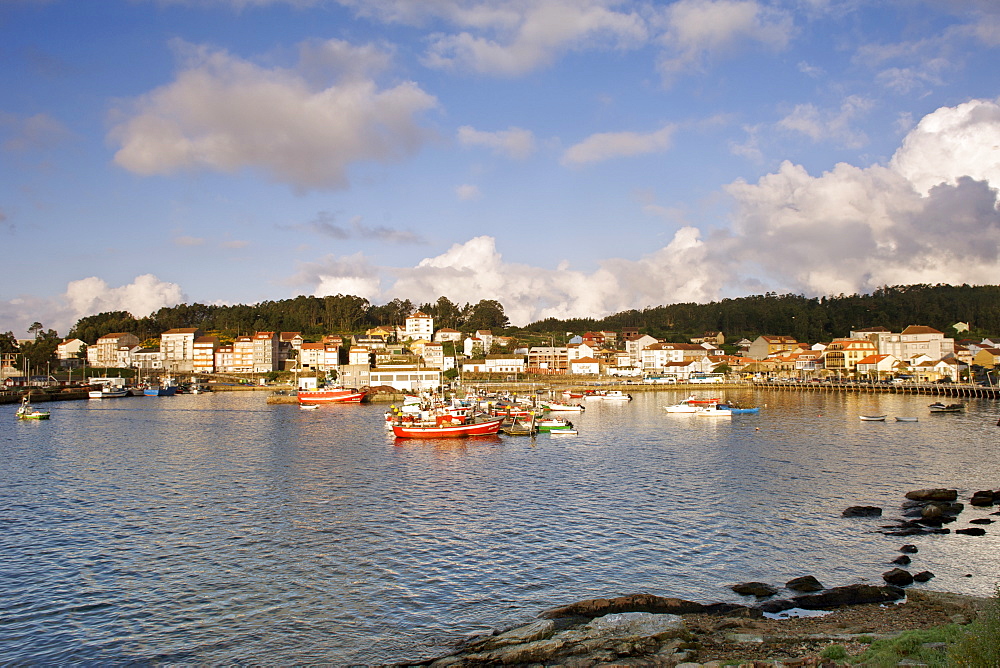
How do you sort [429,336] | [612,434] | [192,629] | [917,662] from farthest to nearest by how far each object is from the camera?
1. [429,336]
2. [612,434]
3. [192,629]
4. [917,662]

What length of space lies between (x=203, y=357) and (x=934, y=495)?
126548mm

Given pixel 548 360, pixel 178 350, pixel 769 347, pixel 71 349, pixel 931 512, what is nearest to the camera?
pixel 931 512

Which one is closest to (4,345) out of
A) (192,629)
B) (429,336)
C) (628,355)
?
(429,336)

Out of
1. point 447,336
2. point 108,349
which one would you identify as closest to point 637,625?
point 447,336

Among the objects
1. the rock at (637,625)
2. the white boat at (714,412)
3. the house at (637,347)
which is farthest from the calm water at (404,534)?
the house at (637,347)

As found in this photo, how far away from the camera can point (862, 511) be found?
870 inches

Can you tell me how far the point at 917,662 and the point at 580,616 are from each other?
248 inches

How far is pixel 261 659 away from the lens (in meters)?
12.3

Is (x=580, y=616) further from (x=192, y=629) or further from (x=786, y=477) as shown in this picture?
(x=786, y=477)

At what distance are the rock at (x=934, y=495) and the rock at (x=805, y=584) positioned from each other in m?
11.1

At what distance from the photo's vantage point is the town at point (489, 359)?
316 ft

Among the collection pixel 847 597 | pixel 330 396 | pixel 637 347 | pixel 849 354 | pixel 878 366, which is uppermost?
pixel 637 347

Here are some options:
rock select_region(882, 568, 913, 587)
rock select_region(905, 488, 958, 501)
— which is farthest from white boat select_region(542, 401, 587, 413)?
rock select_region(882, 568, 913, 587)

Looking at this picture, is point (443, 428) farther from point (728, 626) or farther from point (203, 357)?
point (203, 357)
